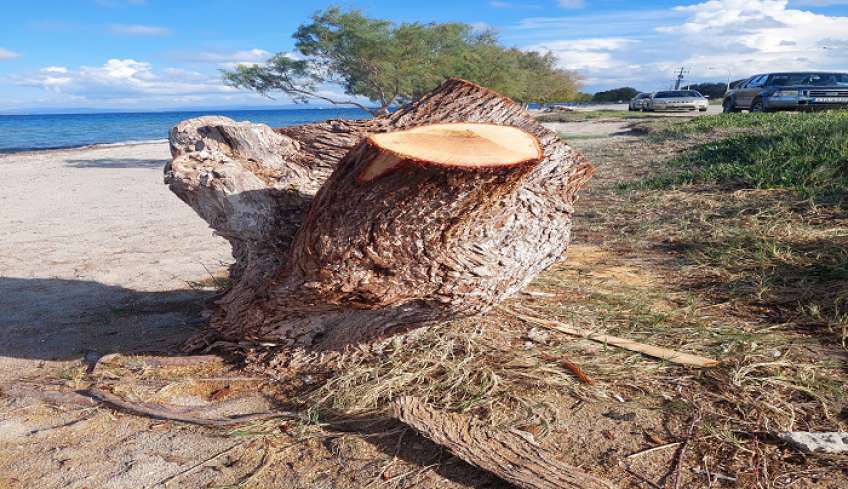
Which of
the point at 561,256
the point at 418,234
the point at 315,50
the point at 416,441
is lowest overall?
the point at 416,441

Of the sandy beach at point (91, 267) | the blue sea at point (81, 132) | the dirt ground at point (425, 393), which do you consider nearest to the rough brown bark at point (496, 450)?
the dirt ground at point (425, 393)

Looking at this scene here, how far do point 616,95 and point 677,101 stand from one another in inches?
1775

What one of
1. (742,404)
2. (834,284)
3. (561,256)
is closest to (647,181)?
(834,284)

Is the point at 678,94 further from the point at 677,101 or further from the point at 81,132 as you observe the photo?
the point at 81,132

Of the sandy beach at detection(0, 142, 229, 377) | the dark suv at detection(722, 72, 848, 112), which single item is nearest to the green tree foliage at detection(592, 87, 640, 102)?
the dark suv at detection(722, 72, 848, 112)

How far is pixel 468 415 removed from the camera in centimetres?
260

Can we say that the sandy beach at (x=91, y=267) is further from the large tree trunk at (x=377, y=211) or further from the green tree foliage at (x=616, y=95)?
the green tree foliage at (x=616, y=95)

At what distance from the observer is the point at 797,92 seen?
17750 mm

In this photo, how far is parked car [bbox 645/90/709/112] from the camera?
110 ft

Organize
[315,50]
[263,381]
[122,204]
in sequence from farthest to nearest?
[315,50] → [122,204] → [263,381]

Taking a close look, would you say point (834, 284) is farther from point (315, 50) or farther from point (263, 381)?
point (315, 50)

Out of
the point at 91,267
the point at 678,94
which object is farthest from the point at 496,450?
the point at 678,94

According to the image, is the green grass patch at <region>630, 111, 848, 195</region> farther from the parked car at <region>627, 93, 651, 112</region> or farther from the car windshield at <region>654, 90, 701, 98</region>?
the parked car at <region>627, 93, 651, 112</region>

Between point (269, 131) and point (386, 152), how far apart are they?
1.28 meters
